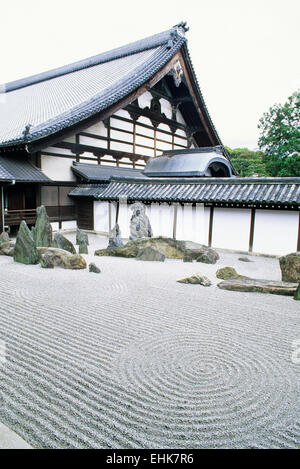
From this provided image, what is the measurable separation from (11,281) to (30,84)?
2306 centimetres

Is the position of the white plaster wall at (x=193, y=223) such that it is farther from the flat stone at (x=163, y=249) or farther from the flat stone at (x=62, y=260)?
the flat stone at (x=62, y=260)

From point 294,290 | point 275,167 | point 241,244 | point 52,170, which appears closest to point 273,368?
point 294,290

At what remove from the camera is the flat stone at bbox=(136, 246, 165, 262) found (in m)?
10.0

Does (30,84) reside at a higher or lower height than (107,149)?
higher

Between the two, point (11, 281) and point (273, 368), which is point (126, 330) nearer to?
point (273, 368)

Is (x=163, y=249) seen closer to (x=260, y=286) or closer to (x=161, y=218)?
(x=161, y=218)

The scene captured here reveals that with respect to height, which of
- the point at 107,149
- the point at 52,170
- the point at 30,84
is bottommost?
the point at 52,170

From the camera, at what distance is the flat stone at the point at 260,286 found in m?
6.90

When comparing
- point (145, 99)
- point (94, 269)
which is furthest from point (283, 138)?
point (94, 269)

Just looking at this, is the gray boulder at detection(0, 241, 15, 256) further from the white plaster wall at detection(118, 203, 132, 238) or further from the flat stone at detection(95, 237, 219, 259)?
the white plaster wall at detection(118, 203, 132, 238)

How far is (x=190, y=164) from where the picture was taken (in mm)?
17078

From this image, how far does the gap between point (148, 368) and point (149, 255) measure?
250 inches

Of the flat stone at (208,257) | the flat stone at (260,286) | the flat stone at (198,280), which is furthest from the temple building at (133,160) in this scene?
the flat stone at (198,280)

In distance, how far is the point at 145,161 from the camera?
1992 centimetres
